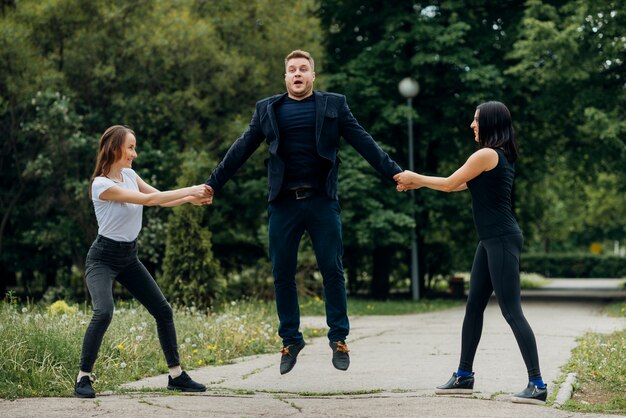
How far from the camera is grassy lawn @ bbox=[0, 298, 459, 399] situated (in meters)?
6.59

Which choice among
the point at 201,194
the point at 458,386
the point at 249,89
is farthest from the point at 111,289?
the point at 249,89

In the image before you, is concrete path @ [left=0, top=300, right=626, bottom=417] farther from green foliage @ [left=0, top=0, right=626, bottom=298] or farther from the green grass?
green foliage @ [left=0, top=0, right=626, bottom=298]

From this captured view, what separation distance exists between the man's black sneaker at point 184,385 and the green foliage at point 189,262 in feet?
28.7

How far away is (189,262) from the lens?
15461 mm

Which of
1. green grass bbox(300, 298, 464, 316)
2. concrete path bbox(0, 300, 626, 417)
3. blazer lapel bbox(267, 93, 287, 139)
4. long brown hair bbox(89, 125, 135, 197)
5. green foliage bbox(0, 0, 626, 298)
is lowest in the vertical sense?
concrete path bbox(0, 300, 626, 417)

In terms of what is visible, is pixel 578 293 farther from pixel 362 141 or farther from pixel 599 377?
pixel 362 141

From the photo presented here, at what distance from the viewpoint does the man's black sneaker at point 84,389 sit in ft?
20.0

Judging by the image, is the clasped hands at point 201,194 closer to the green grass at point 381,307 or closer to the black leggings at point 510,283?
the black leggings at point 510,283

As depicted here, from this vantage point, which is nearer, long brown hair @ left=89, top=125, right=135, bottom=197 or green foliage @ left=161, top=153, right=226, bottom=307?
long brown hair @ left=89, top=125, right=135, bottom=197

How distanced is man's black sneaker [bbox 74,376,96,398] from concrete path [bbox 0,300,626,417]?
0.09 meters

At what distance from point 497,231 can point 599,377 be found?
6.40 feet

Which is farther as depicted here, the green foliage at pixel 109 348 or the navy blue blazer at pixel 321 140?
the green foliage at pixel 109 348

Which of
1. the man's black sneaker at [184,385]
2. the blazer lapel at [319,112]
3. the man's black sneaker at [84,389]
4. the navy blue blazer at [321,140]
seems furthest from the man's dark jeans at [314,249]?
the man's black sneaker at [84,389]

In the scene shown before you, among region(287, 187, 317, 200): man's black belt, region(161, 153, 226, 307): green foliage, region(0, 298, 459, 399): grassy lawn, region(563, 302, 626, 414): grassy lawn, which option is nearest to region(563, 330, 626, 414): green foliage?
region(563, 302, 626, 414): grassy lawn
